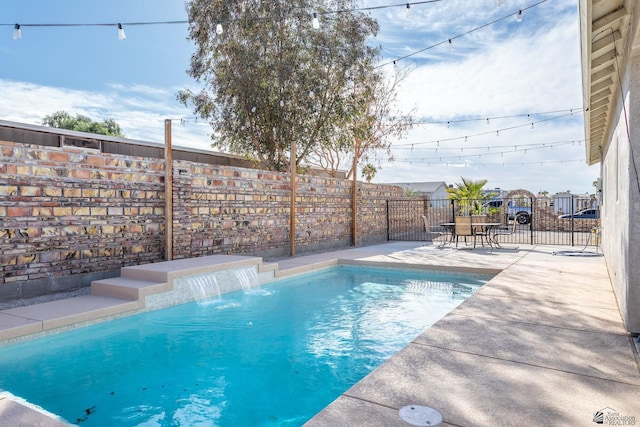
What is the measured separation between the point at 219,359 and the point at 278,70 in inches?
352

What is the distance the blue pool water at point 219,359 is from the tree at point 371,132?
853 cm

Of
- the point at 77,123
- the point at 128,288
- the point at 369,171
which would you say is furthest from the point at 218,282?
the point at 77,123

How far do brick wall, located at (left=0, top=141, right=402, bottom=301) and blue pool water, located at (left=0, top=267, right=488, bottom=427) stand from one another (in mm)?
1350

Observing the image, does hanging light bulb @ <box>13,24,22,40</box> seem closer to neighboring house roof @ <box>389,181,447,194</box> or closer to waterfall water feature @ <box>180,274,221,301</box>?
waterfall water feature @ <box>180,274,221,301</box>

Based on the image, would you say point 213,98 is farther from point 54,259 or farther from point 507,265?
point 507,265

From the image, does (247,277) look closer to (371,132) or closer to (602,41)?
(602,41)

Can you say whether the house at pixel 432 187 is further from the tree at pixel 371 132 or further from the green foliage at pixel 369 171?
the tree at pixel 371 132

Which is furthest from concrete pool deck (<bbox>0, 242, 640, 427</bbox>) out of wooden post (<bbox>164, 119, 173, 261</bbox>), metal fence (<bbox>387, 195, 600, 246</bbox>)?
metal fence (<bbox>387, 195, 600, 246</bbox>)

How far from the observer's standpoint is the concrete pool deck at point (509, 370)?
201 cm

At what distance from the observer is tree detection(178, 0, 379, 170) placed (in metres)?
11.0

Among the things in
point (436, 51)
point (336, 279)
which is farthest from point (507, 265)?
point (436, 51)

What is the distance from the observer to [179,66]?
1239cm

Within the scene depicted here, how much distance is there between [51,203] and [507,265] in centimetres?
678

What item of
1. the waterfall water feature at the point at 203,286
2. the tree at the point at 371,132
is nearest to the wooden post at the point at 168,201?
the waterfall water feature at the point at 203,286
